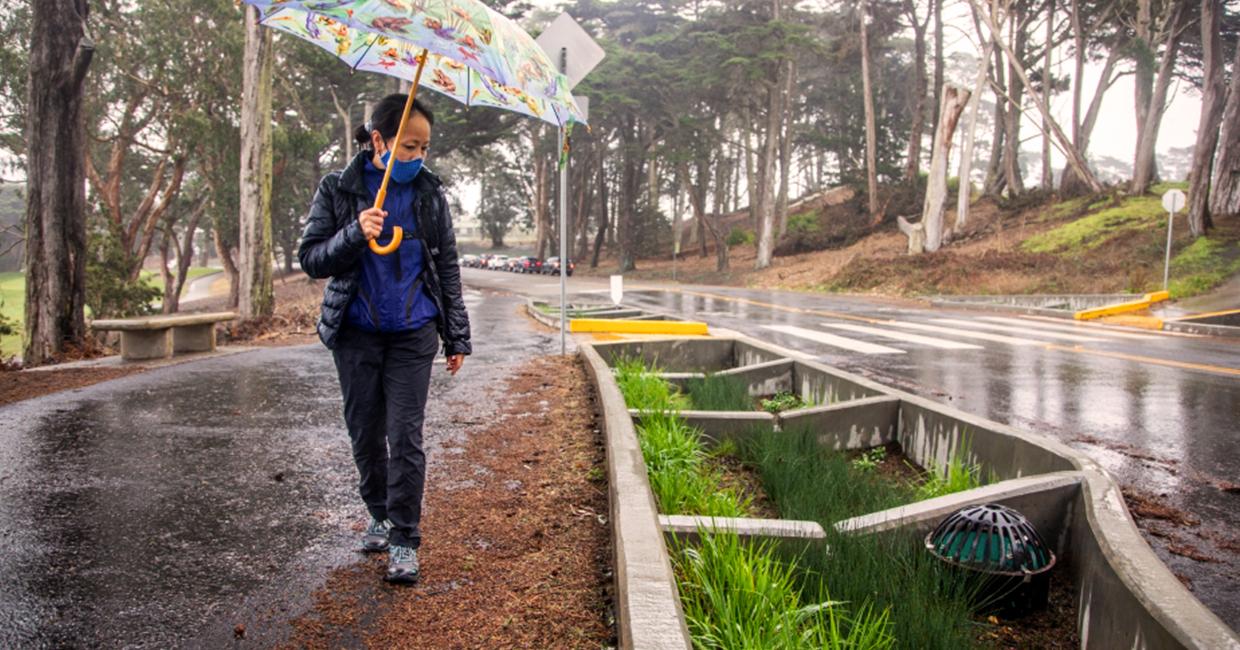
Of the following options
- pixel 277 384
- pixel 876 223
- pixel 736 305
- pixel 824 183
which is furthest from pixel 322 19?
pixel 824 183

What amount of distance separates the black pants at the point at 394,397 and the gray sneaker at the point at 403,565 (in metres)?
0.04

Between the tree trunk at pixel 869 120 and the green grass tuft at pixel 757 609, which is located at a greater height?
the tree trunk at pixel 869 120

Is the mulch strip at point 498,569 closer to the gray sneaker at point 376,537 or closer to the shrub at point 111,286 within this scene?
the gray sneaker at point 376,537

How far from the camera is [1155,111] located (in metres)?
28.6

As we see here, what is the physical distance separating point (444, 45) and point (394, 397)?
1.47 m

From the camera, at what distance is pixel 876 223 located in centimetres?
3922

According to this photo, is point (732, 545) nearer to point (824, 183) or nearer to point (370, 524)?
point (370, 524)

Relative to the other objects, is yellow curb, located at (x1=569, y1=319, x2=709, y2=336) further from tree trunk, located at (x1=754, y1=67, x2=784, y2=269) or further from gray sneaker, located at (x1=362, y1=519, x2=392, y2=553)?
tree trunk, located at (x1=754, y1=67, x2=784, y2=269)

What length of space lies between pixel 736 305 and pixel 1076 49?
24.2 m

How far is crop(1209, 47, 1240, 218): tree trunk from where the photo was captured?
2155 cm

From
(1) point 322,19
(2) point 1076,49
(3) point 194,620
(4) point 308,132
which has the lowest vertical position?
(3) point 194,620

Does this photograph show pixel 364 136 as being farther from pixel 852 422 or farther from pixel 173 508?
pixel 852 422

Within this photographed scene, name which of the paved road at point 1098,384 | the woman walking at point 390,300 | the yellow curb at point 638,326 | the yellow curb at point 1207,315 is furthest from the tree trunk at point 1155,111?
the woman walking at point 390,300

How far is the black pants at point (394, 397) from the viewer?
3.41 meters
